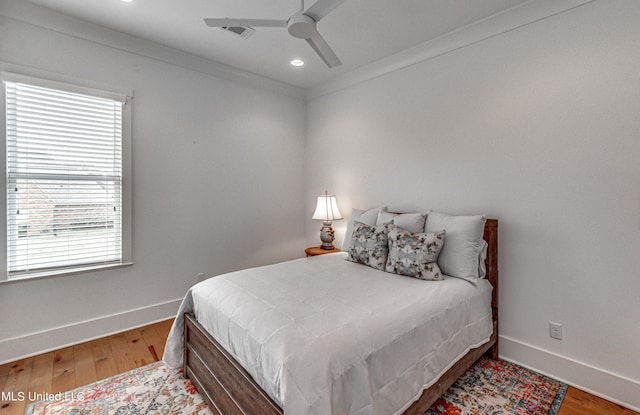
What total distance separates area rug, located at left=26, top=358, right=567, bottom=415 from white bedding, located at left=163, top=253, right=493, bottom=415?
201 mm

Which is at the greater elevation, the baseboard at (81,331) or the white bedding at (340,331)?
the white bedding at (340,331)

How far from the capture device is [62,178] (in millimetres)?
2520

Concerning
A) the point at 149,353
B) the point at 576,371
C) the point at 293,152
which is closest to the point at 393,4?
the point at 293,152

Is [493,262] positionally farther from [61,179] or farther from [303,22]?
[61,179]

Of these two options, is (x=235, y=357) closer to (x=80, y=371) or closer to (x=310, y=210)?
(x=80, y=371)

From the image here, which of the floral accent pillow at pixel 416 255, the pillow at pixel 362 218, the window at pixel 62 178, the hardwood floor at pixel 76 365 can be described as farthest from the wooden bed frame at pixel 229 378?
the window at pixel 62 178

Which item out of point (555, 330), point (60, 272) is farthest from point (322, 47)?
point (60, 272)

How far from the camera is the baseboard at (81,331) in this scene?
2352 millimetres

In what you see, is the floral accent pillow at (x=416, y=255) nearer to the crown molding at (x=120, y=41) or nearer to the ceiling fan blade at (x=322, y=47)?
the ceiling fan blade at (x=322, y=47)

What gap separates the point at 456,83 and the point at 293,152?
7.40 feet

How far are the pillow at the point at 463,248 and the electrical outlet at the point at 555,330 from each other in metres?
0.64

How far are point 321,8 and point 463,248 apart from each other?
1897 millimetres

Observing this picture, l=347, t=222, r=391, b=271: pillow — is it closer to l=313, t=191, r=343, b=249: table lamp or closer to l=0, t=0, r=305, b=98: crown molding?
l=313, t=191, r=343, b=249: table lamp

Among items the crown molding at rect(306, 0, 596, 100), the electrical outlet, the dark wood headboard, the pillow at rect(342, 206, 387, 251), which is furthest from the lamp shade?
the electrical outlet
